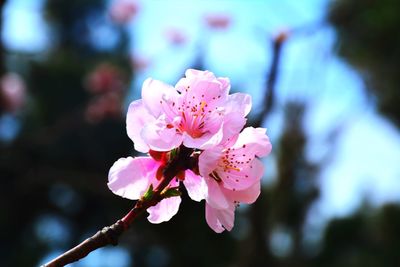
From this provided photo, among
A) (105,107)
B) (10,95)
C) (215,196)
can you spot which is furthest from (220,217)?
(105,107)

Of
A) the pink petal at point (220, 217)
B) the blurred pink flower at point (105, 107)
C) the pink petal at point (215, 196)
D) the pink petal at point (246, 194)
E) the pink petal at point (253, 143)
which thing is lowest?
the blurred pink flower at point (105, 107)

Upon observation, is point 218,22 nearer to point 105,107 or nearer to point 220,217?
point 105,107

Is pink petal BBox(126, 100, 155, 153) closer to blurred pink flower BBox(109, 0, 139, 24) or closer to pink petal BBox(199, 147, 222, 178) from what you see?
pink petal BBox(199, 147, 222, 178)

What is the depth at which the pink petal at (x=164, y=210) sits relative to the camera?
1.69 ft

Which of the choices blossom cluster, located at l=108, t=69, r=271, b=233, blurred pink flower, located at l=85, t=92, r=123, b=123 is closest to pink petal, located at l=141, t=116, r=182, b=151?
blossom cluster, located at l=108, t=69, r=271, b=233

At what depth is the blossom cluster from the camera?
0.48 m

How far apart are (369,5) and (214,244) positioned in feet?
7.91

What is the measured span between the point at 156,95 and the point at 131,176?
0.26 feet

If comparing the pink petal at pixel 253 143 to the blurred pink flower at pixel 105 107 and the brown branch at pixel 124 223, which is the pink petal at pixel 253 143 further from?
the blurred pink flower at pixel 105 107

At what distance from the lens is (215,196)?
0.48 metres

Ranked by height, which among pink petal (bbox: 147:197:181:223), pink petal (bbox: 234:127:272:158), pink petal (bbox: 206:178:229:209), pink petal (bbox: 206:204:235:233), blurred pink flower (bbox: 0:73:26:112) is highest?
pink petal (bbox: 234:127:272:158)

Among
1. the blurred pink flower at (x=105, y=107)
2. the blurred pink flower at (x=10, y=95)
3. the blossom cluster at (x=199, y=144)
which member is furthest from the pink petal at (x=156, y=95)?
the blurred pink flower at (x=105, y=107)

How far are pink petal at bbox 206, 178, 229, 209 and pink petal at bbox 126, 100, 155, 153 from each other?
6 cm

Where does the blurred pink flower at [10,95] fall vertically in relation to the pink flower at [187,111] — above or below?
below
